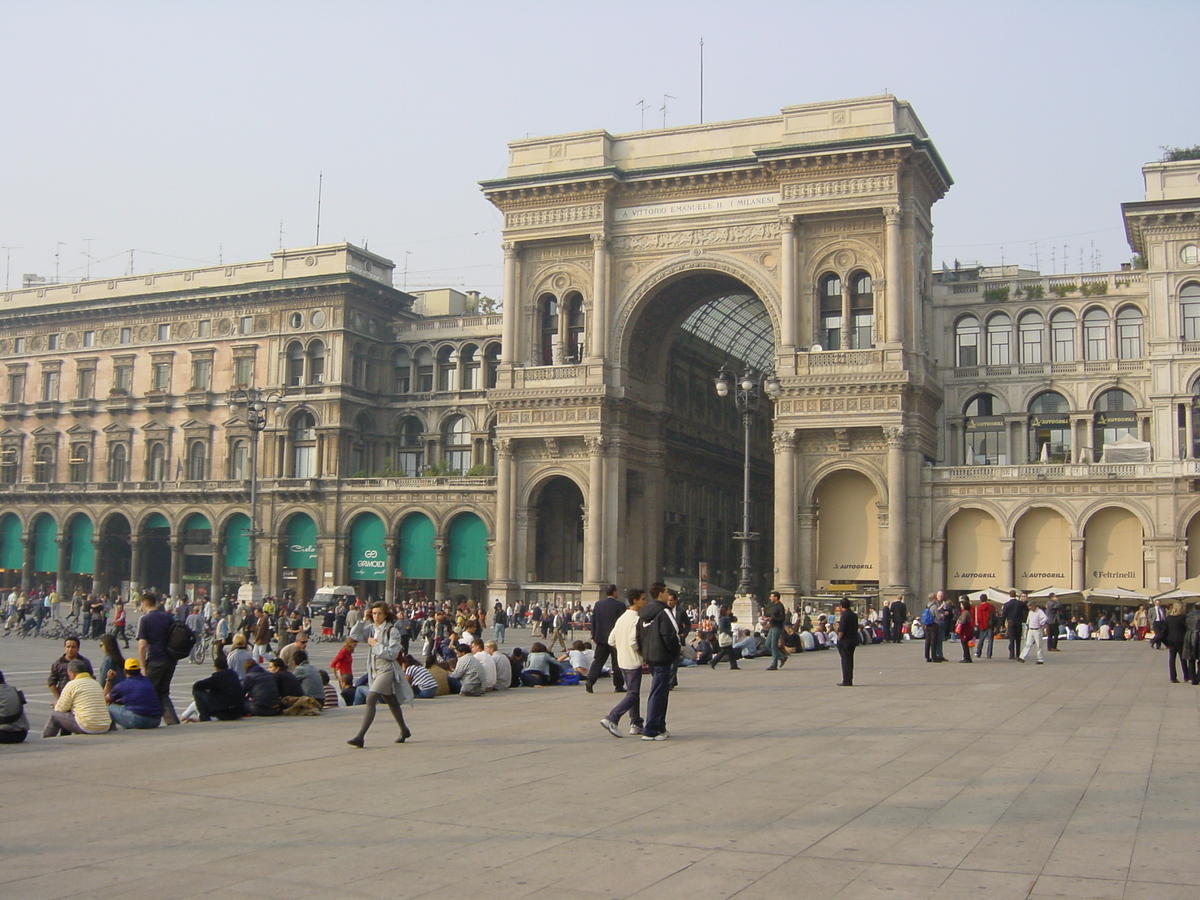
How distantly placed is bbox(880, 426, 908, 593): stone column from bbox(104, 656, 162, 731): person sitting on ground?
3816 centimetres

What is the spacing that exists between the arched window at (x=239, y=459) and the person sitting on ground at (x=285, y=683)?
54.4 m

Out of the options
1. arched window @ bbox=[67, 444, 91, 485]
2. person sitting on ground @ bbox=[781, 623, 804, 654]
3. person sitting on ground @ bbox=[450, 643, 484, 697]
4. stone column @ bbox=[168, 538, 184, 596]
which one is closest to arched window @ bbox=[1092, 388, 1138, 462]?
person sitting on ground @ bbox=[781, 623, 804, 654]

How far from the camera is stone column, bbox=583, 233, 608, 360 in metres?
56.2

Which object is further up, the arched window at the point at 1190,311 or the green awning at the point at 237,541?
the arched window at the point at 1190,311

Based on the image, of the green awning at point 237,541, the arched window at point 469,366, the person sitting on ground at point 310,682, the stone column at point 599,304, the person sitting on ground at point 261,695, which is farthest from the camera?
the arched window at point 469,366

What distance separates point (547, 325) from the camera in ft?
194

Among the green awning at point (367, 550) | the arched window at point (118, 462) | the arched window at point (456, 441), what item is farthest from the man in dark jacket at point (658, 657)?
the arched window at point (118, 462)

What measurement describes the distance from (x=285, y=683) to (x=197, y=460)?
189ft

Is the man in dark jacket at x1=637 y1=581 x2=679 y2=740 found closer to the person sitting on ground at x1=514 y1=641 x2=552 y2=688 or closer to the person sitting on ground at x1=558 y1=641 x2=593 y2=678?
the person sitting on ground at x1=514 y1=641 x2=552 y2=688

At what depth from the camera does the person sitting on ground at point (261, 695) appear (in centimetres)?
1781

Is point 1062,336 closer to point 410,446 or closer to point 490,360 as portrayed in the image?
point 490,360

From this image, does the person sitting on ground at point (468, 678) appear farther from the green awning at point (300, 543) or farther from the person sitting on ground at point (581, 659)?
the green awning at point (300, 543)

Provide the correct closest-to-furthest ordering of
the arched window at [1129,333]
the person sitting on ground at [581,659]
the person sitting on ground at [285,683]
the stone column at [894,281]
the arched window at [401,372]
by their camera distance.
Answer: the person sitting on ground at [285,683]
the person sitting on ground at [581,659]
the stone column at [894,281]
the arched window at [1129,333]
the arched window at [401,372]

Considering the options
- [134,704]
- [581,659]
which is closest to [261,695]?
[134,704]
